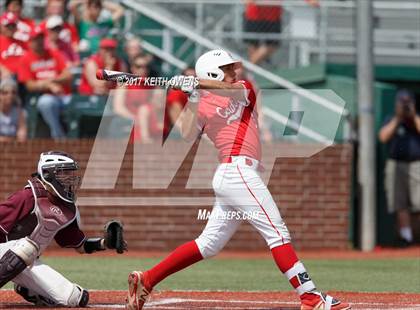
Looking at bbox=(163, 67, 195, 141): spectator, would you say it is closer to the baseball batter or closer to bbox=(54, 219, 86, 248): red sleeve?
bbox=(54, 219, 86, 248): red sleeve

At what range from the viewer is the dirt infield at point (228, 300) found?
869 cm

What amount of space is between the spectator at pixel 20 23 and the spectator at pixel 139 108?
1.52m

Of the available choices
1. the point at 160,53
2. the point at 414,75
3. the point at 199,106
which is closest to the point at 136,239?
the point at 160,53

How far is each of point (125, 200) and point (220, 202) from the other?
7.23m

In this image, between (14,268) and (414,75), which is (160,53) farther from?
(14,268)

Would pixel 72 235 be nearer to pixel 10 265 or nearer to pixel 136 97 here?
pixel 10 265

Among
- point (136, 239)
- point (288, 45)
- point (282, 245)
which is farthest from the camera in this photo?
point (288, 45)

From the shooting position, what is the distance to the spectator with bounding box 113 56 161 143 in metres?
15.4

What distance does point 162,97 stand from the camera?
50.4ft

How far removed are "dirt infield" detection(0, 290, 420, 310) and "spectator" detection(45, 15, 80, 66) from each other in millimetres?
6523

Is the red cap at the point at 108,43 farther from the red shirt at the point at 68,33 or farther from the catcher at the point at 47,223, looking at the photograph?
the catcher at the point at 47,223

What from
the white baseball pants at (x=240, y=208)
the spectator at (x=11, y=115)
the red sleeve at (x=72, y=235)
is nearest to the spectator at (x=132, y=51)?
the spectator at (x=11, y=115)

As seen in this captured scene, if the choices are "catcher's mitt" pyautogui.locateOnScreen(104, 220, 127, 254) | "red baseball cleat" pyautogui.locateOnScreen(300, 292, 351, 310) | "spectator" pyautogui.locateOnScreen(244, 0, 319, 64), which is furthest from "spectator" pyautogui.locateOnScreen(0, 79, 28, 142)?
"red baseball cleat" pyautogui.locateOnScreen(300, 292, 351, 310)

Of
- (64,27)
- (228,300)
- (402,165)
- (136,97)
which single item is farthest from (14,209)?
(402,165)
